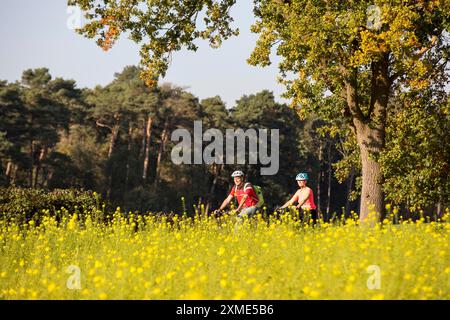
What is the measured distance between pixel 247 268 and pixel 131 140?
57876mm

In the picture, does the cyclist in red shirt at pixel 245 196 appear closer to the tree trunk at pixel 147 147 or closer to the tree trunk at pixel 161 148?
the tree trunk at pixel 161 148

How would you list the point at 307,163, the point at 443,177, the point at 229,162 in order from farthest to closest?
the point at 307,163, the point at 229,162, the point at 443,177

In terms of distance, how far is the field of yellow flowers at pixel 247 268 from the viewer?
705 centimetres

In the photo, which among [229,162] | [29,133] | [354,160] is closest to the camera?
[354,160]

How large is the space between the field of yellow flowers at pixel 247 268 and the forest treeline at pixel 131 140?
4223 centimetres

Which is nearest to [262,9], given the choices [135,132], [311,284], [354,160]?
[354,160]

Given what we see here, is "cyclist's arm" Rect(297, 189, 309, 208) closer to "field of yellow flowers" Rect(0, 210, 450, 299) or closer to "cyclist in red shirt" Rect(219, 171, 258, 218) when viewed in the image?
"cyclist in red shirt" Rect(219, 171, 258, 218)

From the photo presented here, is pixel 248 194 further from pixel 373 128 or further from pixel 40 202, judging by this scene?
pixel 40 202

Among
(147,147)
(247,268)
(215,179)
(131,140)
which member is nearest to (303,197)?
(247,268)

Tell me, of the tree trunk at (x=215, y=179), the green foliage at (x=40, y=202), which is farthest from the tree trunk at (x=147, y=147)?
the green foliage at (x=40, y=202)

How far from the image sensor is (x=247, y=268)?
334 inches
